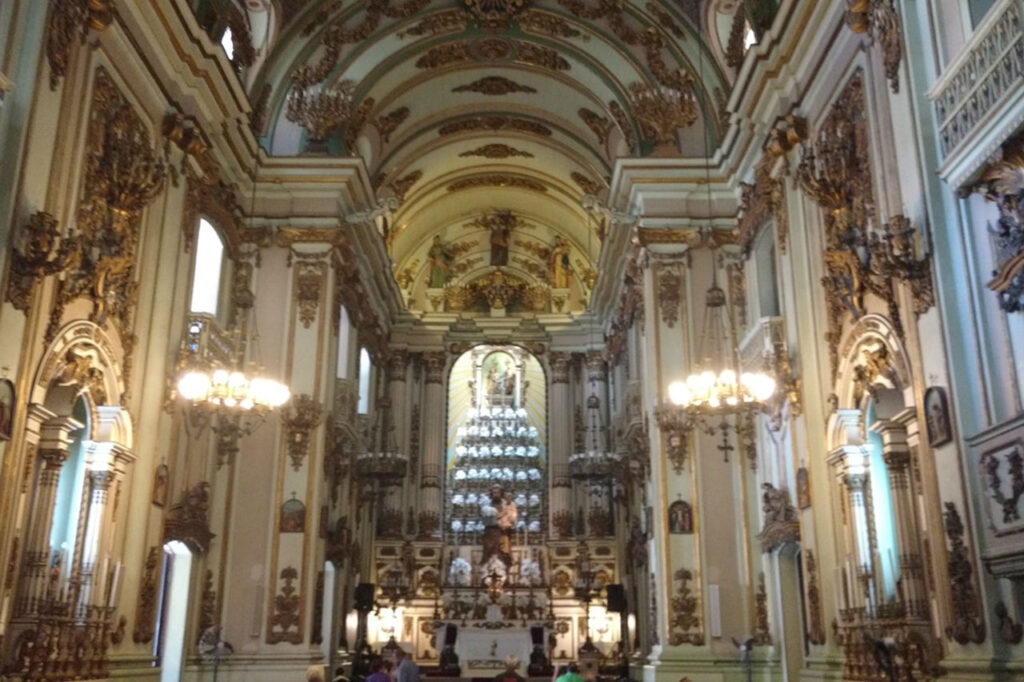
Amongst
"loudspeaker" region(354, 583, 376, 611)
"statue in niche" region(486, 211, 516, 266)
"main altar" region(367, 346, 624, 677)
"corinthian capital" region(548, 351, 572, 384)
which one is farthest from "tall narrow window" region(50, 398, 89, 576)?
"statue in niche" region(486, 211, 516, 266)

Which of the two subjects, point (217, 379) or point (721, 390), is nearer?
point (721, 390)

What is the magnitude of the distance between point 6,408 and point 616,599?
49.6ft

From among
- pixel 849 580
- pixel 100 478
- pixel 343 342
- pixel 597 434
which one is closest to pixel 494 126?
pixel 343 342

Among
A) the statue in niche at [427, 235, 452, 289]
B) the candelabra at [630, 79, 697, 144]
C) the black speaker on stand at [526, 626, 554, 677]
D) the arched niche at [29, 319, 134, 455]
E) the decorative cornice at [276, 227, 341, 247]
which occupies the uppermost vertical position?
the statue in niche at [427, 235, 452, 289]

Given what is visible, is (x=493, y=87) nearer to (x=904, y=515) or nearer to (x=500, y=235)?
(x=500, y=235)

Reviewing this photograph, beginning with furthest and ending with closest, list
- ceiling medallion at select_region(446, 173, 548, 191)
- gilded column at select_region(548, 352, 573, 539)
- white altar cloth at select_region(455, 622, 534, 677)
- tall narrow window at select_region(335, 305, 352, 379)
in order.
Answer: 1. ceiling medallion at select_region(446, 173, 548, 191)
2. gilded column at select_region(548, 352, 573, 539)
3. white altar cloth at select_region(455, 622, 534, 677)
4. tall narrow window at select_region(335, 305, 352, 379)

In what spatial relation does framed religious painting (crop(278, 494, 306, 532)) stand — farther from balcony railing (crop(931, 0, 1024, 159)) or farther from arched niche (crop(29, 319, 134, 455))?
balcony railing (crop(931, 0, 1024, 159))

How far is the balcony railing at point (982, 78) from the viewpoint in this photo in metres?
7.25

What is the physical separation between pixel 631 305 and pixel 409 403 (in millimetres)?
8625

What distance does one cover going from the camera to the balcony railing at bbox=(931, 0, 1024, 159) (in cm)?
725

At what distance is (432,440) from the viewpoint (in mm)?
26297

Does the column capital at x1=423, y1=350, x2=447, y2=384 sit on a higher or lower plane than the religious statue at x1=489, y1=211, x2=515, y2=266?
lower

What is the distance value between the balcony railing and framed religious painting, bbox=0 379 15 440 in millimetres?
8605

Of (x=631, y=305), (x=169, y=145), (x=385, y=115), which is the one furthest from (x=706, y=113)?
(x=169, y=145)
